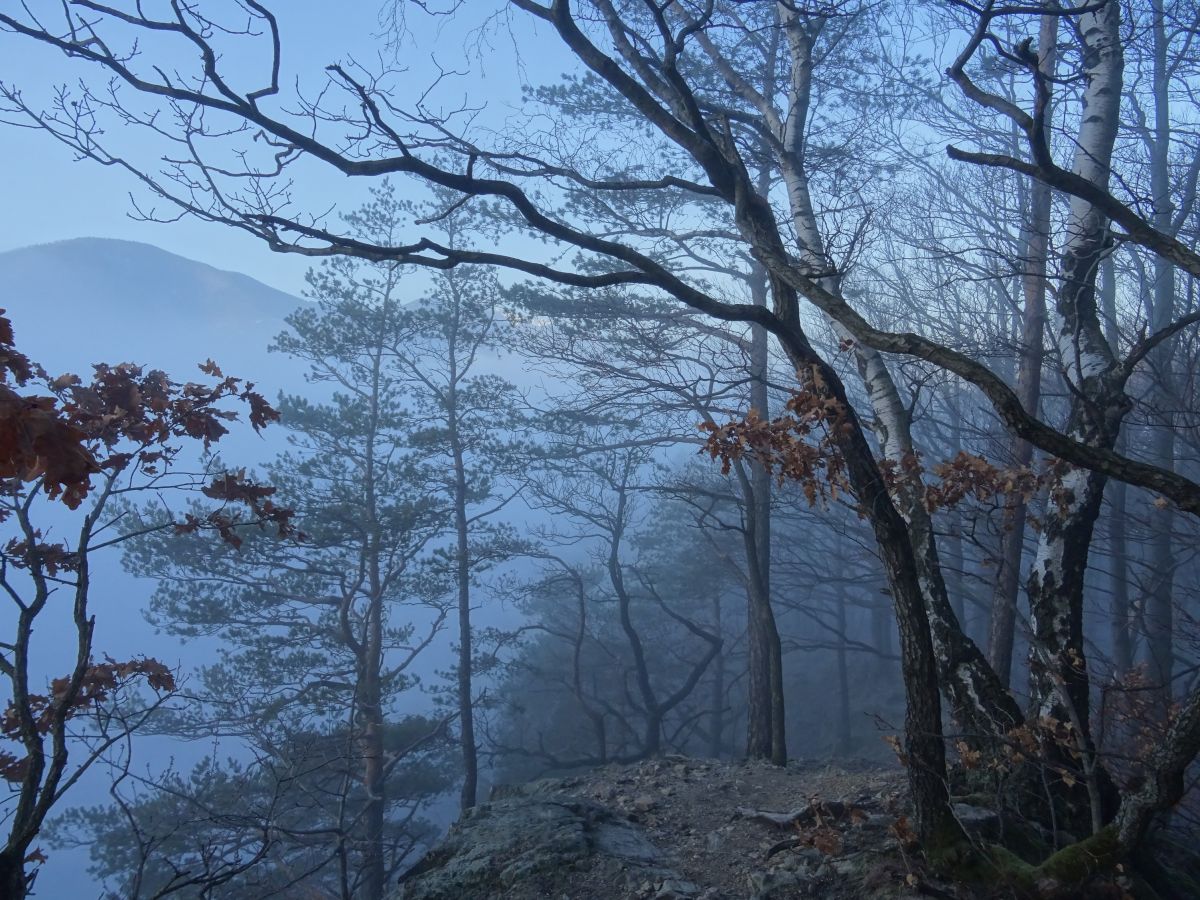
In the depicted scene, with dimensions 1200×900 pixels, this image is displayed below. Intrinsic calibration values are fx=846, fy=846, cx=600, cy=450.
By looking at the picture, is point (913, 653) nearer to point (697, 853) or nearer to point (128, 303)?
point (697, 853)

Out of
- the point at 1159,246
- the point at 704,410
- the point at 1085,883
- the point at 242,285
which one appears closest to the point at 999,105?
the point at 1159,246

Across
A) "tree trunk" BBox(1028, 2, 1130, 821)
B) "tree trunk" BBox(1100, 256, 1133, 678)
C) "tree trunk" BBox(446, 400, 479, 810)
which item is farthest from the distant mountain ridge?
"tree trunk" BBox(1028, 2, 1130, 821)

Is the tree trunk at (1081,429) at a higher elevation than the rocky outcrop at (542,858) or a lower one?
higher

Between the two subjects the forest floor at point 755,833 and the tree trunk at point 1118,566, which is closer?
the forest floor at point 755,833

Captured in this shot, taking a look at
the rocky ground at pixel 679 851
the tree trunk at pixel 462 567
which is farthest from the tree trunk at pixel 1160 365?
the tree trunk at pixel 462 567

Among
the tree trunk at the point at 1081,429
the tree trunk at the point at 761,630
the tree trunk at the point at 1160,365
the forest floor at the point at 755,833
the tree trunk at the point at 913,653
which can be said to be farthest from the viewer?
the tree trunk at the point at 1160,365

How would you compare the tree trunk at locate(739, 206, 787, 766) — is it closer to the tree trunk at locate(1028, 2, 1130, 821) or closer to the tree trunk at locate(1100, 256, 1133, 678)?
the tree trunk at locate(1028, 2, 1130, 821)

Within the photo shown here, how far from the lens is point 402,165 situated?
12.7ft

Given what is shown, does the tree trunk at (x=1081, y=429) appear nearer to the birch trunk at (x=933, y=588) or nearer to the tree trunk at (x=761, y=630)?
the birch trunk at (x=933, y=588)

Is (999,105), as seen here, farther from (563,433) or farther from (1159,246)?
(563,433)

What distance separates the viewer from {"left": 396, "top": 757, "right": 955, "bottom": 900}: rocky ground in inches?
163

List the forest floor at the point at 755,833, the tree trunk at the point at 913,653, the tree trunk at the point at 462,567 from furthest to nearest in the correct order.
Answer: the tree trunk at the point at 462,567, the forest floor at the point at 755,833, the tree trunk at the point at 913,653

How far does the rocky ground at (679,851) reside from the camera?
414 centimetres

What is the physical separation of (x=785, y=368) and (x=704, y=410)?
6.51m
